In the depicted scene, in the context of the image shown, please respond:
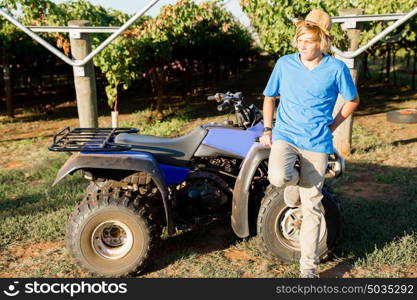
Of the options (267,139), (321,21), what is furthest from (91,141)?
(321,21)

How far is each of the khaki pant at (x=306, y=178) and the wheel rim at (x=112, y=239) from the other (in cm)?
121

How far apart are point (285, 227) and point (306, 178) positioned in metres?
0.68

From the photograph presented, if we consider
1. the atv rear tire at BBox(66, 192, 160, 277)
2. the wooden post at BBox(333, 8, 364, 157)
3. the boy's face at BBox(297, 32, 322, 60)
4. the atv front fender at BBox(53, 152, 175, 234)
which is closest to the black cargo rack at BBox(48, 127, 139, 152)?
the atv front fender at BBox(53, 152, 175, 234)

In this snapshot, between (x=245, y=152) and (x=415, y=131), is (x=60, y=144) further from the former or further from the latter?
(x=415, y=131)

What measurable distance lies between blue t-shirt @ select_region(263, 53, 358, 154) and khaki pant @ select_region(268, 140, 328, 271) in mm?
61

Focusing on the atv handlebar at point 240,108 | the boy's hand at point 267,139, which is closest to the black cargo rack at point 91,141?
the atv handlebar at point 240,108

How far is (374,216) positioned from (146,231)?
2.46 m

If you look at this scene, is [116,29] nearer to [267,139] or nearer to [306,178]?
[267,139]

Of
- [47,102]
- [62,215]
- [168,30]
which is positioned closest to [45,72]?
[47,102]

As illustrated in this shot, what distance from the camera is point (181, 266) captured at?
3.59 metres

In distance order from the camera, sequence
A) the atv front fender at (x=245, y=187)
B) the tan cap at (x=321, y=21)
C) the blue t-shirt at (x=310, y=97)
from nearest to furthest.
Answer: the tan cap at (x=321, y=21) → the blue t-shirt at (x=310, y=97) → the atv front fender at (x=245, y=187)

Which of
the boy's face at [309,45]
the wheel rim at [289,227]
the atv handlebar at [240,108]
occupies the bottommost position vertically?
the wheel rim at [289,227]

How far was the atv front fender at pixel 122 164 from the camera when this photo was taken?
127 inches

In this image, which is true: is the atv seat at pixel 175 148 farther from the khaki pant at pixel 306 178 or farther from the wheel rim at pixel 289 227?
the wheel rim at pixel 289 227
